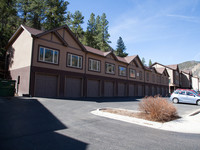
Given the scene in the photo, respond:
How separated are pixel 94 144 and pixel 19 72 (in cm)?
1618

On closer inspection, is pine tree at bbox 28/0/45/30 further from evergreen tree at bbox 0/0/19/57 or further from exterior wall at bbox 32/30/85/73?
exterior wall at bbox 32/30/85/73

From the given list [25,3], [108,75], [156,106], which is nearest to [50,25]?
[25,3]

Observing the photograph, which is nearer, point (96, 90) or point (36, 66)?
point (36, 66)

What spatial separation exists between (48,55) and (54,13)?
26540mm

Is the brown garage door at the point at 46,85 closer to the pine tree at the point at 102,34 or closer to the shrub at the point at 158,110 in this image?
the shrub at the point at 158,110

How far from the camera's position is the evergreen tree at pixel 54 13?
37.8m

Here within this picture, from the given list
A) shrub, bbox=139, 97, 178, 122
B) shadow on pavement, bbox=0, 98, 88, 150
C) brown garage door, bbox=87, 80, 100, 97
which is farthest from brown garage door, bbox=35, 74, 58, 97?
shrub, bbox=139, 97, 178, 122

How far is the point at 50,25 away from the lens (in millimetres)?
37438

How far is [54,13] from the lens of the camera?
38.7m

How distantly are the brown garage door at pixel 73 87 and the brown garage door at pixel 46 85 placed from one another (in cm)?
156

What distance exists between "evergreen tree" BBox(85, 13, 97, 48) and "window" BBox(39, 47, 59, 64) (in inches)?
1212

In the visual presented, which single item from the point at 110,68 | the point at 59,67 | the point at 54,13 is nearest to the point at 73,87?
the point at 59,67

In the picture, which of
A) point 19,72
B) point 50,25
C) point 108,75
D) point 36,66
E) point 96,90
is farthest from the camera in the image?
point 50,25

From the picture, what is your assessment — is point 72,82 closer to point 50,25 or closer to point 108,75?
point 108,75
